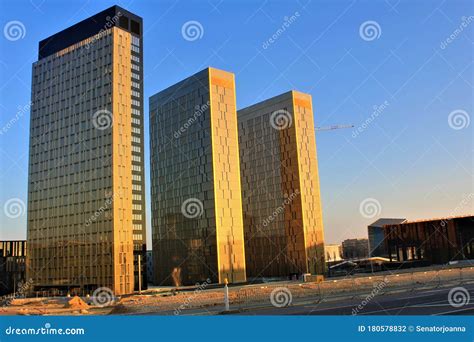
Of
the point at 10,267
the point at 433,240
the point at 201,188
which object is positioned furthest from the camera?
the point at 10,267

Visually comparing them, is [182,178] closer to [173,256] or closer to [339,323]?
[173,256]

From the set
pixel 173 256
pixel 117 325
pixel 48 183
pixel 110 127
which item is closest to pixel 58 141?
pixel 48 183

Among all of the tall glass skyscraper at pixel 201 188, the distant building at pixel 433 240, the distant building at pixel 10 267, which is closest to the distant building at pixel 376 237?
the distant building at pixel 433 240

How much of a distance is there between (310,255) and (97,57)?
57.4 m

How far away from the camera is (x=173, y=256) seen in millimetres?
89312

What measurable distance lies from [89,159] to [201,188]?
20.0 meters

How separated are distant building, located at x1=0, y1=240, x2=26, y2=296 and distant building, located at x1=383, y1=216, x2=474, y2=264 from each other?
74.2m

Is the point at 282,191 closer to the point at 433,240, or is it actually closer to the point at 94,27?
the point at 433,240

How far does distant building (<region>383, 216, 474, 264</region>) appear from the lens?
86.4 m

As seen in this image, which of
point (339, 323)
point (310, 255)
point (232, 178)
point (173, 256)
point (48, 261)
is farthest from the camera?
point (310, 255)

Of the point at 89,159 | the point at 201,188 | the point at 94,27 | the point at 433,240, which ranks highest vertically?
the point at 94,27

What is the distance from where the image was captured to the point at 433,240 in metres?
90.8

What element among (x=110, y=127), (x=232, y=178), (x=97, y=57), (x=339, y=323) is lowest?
(x=339, y=323)

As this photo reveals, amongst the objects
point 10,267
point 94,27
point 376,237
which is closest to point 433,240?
point 376,237
